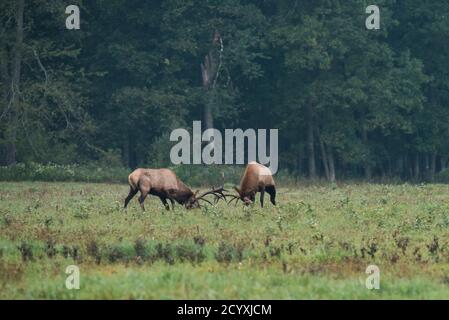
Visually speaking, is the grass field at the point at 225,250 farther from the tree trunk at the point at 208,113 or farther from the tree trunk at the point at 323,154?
the tree trunk at the point at 323,154

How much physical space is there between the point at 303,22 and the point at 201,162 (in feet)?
29.6

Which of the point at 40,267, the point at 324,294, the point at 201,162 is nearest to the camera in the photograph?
the point at 324,294

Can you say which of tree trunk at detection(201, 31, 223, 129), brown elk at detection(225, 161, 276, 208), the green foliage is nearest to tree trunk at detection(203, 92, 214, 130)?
tree trunk at detection(201, 31, 223, 129)

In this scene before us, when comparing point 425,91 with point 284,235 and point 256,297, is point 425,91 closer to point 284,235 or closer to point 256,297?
point 284,235

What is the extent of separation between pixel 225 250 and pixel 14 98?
32019mm

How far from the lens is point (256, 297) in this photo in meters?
13.9

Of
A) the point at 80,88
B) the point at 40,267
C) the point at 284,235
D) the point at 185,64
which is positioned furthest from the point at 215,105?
the point at 40,267

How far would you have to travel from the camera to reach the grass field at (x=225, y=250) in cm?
1443

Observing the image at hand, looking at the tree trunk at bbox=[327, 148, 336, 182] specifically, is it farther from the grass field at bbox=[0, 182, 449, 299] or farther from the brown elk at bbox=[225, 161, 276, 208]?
the grass field at bbox=[0, 182, 449, 299]

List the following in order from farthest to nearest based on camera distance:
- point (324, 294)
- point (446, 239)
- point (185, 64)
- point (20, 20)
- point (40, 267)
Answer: point (185, 64), point (20, 20), point (446, 239), point (40, 267), point (324, 294)

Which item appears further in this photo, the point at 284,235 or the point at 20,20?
the point at 20,20

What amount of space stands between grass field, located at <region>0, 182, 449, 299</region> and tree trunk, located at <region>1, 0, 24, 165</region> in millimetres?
19820

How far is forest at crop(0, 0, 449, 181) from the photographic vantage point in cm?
5328
